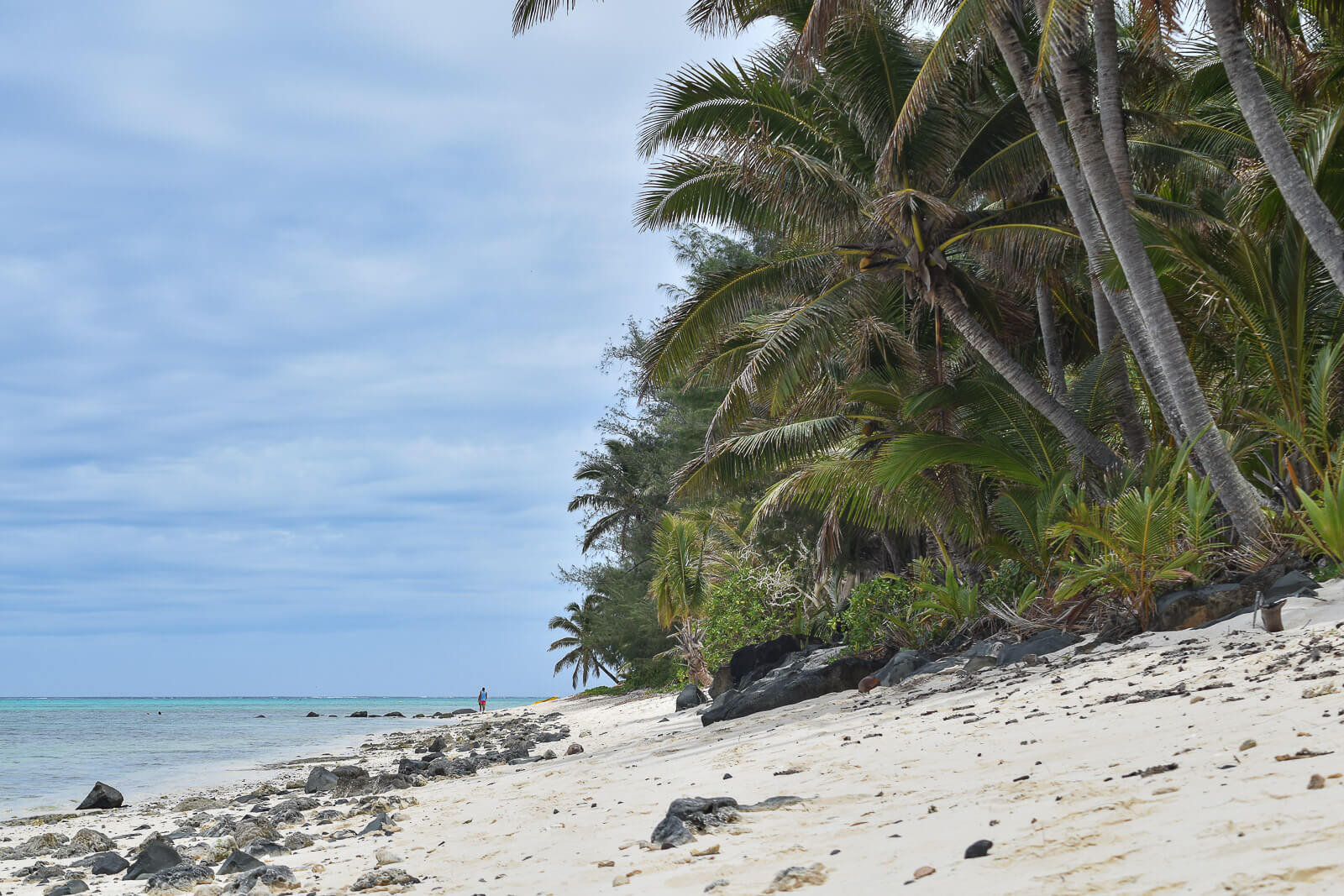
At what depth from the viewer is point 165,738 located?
26.3 meters

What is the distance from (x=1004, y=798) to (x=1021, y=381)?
845 centimetres

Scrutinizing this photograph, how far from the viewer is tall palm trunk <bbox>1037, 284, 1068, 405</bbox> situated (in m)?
12.8

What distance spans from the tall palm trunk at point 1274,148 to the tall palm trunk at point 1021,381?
3.00 metres

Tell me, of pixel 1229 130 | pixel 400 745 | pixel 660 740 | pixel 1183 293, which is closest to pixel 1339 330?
A: pixel 1183 293

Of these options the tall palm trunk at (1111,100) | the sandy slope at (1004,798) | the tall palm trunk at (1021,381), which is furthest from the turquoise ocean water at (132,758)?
the tall palm trunk at (1111,100)

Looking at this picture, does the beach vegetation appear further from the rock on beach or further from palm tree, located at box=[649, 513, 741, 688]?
the rock on beach

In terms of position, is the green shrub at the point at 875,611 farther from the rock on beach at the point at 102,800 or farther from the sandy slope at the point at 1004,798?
the rock on beach at the point at 102,800

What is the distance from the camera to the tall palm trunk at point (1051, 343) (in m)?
12.8

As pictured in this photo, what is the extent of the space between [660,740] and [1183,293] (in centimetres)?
798

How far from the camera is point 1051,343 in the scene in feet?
43.4

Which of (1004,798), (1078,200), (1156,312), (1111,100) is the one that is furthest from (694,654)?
(1004,798)

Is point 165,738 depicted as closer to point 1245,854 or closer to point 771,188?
point 771,188

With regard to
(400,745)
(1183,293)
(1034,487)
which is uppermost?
(1183,293)

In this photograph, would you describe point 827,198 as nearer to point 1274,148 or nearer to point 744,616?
point 1274,148
